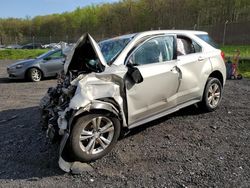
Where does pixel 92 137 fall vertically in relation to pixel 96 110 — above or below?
below

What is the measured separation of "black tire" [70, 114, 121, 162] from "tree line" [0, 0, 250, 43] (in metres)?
29.3

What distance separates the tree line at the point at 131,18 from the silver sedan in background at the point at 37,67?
72.6ft

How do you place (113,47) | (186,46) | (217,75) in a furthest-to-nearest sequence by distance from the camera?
1. (217,75)
2. (186,46)
3. (113,47)

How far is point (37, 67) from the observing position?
12.7 metres

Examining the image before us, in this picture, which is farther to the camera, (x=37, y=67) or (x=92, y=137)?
(x=37, y=67)

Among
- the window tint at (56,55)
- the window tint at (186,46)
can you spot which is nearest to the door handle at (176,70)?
the window tint at (186,46)

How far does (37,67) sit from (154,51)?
869 cm

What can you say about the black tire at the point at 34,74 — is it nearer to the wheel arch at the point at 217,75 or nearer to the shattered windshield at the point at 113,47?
the shattered windshield at the point at 113,47

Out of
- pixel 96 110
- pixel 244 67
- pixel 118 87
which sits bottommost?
pixel 244 67

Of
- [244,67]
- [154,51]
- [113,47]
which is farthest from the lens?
[244,67]

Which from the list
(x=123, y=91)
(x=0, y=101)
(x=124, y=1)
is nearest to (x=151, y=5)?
(x=124, y=1)

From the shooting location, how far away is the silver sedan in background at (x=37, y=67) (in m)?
12.6

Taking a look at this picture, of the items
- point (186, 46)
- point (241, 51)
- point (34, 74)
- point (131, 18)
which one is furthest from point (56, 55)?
point (131, 18)

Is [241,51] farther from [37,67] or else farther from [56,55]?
[37,67]
